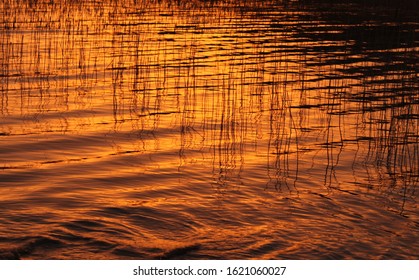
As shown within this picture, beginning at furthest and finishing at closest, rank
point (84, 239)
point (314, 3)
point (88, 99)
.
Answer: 1. point (314, 3)
2. point (88, 99)
3. point (84, 239)

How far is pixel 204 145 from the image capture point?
34.1 ft

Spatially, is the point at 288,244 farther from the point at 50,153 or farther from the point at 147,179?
the point at 50,153

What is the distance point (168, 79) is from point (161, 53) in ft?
7.88

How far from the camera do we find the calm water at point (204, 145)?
7.10 m

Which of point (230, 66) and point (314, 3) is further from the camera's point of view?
point (314, 3)

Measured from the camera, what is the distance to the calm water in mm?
7098

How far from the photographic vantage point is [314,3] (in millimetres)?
29859

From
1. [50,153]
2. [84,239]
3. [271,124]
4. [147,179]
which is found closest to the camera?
[84,239]

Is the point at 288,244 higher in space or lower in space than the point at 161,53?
lower

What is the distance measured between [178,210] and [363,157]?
3384 mm

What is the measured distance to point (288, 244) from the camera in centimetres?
698

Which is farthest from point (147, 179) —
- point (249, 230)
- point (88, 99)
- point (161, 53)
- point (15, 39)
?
point (15, 39)

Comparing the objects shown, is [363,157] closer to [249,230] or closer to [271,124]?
[271,124]

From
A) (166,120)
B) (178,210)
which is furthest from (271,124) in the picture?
(178,210)
